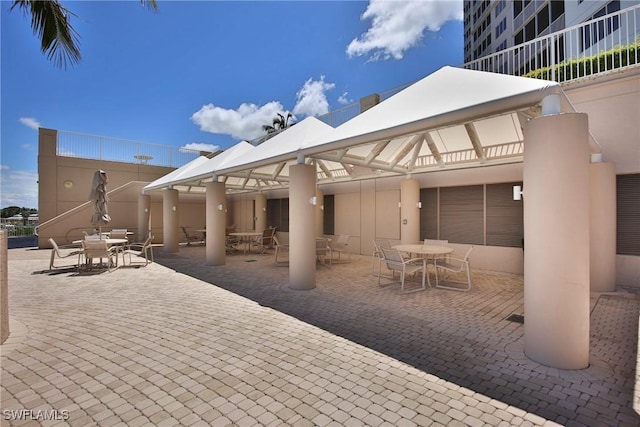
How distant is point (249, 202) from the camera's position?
1912 cm

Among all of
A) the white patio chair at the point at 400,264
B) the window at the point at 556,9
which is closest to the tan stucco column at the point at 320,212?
the white patio chair at the point at 400,264

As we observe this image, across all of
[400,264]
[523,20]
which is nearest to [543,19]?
[523,20]

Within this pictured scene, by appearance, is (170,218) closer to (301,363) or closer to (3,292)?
(3,292)

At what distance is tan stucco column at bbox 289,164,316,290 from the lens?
6.68 metres

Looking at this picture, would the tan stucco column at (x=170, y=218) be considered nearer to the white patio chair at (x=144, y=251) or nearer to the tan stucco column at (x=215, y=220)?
the white patio chair at (x=144, y=251)

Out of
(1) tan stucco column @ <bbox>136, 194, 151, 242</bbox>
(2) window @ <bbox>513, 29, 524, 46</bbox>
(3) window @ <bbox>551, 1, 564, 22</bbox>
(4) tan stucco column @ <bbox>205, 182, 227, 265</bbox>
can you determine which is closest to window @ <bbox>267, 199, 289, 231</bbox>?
(4) tan stucco column @ <bbox>205, 182, 227, 265</bbox>

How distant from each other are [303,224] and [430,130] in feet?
10.9

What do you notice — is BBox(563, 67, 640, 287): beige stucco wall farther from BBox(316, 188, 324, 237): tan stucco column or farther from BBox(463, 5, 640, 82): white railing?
BBox(316, 188, 324, 237): tan stucco column

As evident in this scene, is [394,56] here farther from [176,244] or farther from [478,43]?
[478,43]

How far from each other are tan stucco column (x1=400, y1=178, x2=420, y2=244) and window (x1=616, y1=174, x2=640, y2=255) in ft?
15.7

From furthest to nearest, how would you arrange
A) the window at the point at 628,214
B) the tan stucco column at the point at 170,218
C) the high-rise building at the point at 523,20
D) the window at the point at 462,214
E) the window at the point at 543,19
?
the window at the point at 543,19 < the high-rise building at the point at 523,20 < the tan stucco column at the point at 170,218 < the window at the point at 462,214 < the window at the point at 628,214

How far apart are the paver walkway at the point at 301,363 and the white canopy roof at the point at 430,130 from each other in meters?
3.06

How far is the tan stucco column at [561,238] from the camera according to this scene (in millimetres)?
3162

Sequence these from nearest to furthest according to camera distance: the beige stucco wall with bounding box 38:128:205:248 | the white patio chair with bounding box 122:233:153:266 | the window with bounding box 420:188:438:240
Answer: the white patio chair with bounding box 122:233:153:266
the window with bounding box 420:188:438:240
the beige stucco wall with bounding box 38:128:205:248
